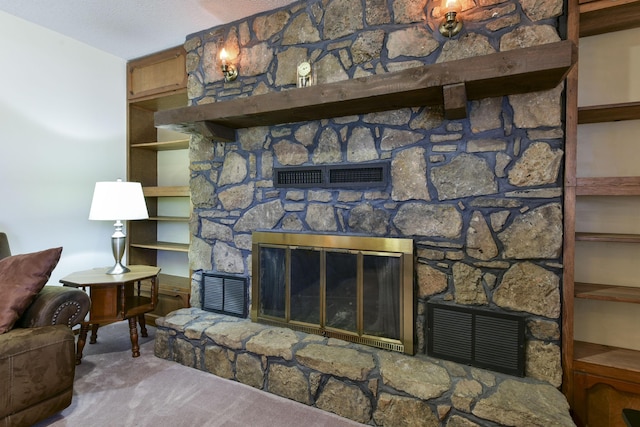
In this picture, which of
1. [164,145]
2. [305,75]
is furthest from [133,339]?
[305,75]

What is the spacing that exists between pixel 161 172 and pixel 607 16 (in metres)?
3.83

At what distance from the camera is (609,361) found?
1612 millimetres

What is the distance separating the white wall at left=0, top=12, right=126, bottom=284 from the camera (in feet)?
8.38

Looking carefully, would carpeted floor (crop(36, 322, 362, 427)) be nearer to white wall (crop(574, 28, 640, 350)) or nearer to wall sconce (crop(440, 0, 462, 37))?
white wall (crop(574, 28, 640, 350))

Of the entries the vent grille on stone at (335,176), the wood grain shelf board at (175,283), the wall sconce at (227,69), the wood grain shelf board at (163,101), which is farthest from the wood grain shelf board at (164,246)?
the wall sconce at (227,69)

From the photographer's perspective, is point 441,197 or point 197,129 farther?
point 197,129

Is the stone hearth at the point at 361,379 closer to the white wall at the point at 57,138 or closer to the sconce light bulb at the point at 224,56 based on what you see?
the white wall at the point at 57,138

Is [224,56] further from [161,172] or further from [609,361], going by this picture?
[609,361]

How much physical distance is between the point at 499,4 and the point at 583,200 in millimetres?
1202

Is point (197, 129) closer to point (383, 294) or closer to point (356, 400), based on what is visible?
point (383, 294)

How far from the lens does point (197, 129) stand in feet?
7.95

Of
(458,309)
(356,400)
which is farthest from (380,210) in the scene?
(356,400)

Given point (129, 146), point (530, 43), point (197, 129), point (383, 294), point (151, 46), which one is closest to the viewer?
point (530, 43)

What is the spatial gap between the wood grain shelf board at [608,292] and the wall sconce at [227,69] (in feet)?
8.70
